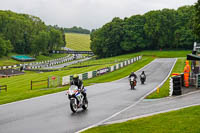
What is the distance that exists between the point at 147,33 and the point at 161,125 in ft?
305

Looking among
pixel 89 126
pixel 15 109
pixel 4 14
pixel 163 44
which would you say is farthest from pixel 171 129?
pixel 4 14

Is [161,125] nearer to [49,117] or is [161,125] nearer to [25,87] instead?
[49,117]

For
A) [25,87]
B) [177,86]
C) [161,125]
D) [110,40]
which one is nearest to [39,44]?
[110,40]

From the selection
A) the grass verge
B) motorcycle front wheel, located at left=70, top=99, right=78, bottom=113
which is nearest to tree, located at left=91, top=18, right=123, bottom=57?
the grass verge

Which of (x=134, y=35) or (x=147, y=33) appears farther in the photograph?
(x=147, y=33)

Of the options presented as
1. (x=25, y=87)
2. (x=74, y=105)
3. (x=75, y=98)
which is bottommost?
(x=25, y=87)

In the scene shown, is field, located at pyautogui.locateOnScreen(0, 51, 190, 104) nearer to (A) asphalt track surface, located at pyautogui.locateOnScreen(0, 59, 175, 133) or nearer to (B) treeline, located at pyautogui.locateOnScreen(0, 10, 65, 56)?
(A) asphalt track surface, located at pyautogui.locateOnScreen(0, 59, 175, 133)

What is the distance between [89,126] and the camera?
1040cm

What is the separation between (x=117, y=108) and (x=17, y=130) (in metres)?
6.09

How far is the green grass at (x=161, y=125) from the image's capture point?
347 inches

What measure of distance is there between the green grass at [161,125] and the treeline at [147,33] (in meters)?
85.6

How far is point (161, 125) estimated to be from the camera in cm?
941

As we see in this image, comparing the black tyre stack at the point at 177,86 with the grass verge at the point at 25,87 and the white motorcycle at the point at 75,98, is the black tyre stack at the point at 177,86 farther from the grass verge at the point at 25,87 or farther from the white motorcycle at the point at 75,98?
the grass verge at the point at 25,87

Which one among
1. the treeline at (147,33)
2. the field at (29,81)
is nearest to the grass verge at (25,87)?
the field at (29,81)
